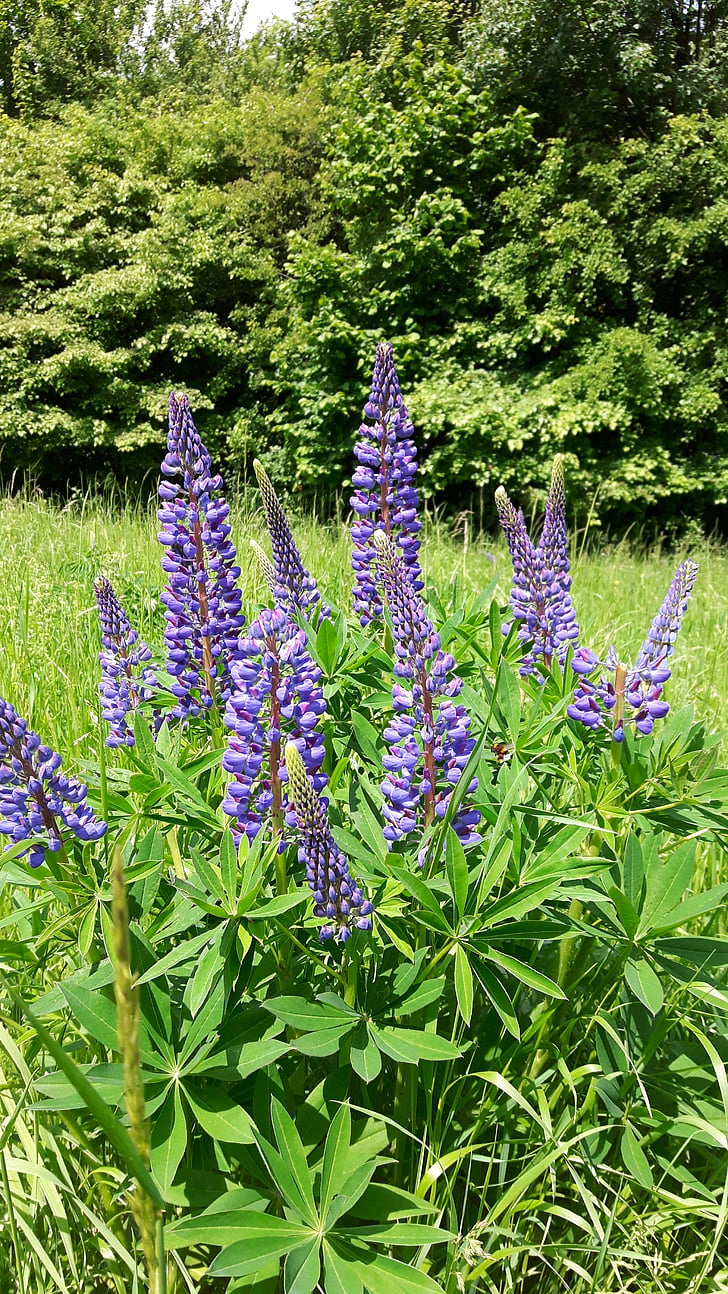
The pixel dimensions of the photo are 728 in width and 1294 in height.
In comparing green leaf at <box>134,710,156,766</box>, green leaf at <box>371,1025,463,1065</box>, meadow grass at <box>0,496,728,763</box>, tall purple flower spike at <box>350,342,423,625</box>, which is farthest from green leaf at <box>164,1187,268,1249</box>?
tall purple flower spike at <box>350,342,423,625</box>

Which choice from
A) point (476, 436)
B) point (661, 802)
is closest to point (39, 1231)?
point (661, 802)

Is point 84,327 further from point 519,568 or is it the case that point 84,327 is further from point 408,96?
point 519,568

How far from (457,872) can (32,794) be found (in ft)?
A: 2.09

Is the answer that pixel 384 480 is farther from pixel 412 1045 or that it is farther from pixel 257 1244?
pixel 257 1244

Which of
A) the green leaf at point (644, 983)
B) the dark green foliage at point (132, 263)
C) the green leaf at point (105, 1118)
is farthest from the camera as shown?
the dark green foliage at point (132, 263)

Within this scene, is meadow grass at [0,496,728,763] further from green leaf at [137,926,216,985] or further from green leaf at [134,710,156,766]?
green leaf at [137,926,216,985]

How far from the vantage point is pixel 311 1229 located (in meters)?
0.97

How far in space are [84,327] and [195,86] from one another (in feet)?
28.3

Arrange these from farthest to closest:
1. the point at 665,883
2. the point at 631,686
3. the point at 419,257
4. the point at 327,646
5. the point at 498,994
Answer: the point at 419,257
the point at 327,646
the point at 631,686
the point at 665,883
the point at 498,994

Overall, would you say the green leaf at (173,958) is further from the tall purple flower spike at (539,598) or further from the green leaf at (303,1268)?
the tall purple flower spike at (539,598)

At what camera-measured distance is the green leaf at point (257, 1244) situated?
872 millimetres

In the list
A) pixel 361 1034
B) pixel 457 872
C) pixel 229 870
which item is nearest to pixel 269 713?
pixel 229 870

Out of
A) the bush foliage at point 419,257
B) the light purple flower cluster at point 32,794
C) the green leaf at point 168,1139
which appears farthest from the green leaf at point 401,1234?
the bush foliage at point 419,257

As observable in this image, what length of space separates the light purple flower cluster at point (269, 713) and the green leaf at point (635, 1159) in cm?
70
